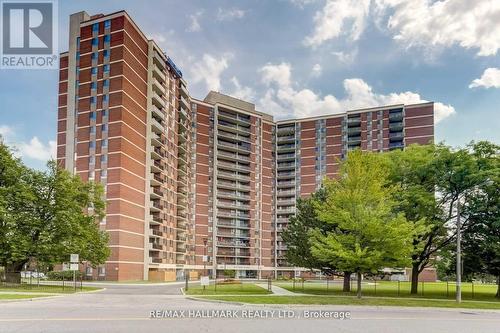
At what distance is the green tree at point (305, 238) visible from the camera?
47.0m

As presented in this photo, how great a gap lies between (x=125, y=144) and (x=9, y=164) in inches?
1283

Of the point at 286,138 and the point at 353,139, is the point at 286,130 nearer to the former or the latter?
the point at 286,138

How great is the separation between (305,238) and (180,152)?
60952 mm

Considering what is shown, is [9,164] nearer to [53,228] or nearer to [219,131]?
[53,228]

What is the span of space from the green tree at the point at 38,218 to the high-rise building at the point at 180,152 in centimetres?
1703

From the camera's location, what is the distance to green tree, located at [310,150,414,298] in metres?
31.3

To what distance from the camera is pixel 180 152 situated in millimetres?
104312

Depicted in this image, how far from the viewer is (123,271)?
7375 cm

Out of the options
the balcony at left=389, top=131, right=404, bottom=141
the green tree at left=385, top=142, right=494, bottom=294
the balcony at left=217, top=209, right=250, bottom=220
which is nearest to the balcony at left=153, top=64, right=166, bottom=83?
the balcony at left=217, top=209, right=250, bottom=220

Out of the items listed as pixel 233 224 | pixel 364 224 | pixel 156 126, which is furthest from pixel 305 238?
pixel 233 224

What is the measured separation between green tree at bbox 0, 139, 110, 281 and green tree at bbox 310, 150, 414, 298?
25.7m

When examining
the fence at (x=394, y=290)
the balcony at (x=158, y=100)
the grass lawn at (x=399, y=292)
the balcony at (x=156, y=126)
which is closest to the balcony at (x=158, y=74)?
the balcony at (x=158, y=100)

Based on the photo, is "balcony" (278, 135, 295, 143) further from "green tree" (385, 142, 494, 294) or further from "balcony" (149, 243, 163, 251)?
"green tree" (385, 142, 494, 294)

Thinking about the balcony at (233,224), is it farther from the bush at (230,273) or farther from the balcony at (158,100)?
the balcony at (158,100)
